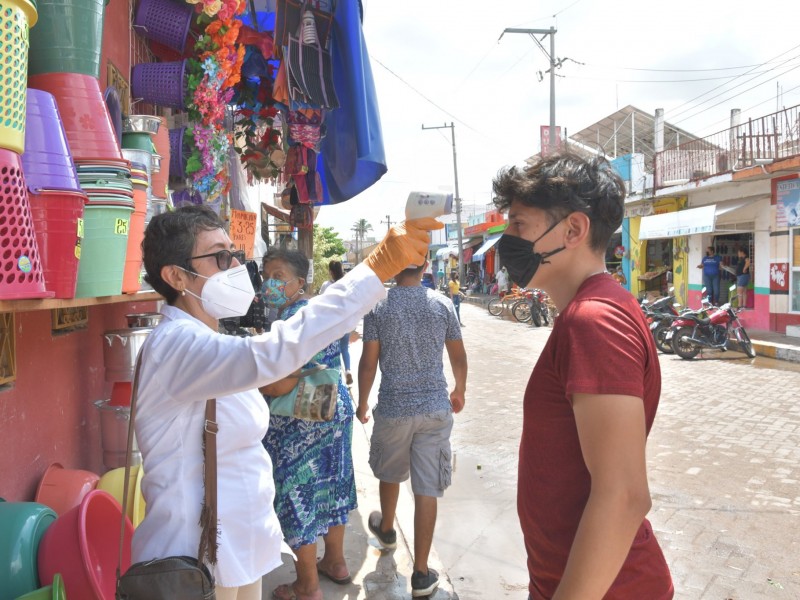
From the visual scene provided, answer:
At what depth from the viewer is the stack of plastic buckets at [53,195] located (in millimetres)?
1455

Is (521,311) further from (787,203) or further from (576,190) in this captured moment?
(576,190)

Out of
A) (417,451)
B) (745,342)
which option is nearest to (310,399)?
(417,451)

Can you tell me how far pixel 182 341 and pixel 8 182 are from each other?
551mm

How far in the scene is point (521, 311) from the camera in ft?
62.5

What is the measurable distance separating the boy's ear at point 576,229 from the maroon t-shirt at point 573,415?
10 centimetres

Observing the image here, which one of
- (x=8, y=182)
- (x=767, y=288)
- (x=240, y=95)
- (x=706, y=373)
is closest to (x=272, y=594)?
(x=8, y=182)

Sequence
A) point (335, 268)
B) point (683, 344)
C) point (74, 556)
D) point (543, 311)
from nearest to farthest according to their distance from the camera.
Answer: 1. point (74, 556)
2. point (335, 268)
3. point (683, 344)
4. point (543, 311)

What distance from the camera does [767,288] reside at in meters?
14.3

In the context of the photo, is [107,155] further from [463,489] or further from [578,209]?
[463,489]

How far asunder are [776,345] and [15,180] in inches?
523

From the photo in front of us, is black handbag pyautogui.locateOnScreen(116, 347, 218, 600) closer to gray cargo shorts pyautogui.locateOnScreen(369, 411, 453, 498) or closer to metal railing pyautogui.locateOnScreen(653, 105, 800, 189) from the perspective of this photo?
gray cargo shorts pyautogui.locateOnScreen(369, 411, 453, 498)

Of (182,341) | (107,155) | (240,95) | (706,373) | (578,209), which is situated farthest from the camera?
(706,373)

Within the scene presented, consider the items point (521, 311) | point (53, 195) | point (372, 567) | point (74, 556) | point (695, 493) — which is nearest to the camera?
point (53, 195)

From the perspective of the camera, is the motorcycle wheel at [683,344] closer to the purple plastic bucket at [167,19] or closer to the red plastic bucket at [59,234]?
the purple plastic bucket at [167,19]
